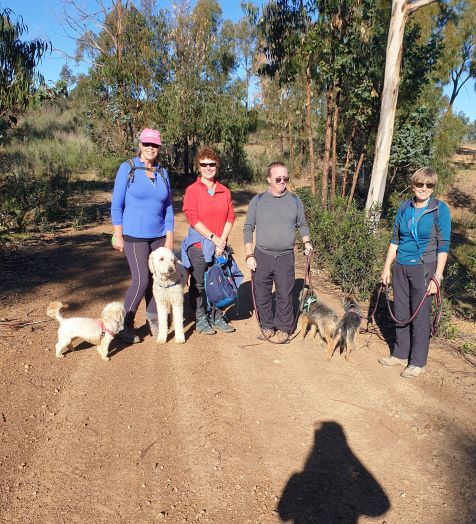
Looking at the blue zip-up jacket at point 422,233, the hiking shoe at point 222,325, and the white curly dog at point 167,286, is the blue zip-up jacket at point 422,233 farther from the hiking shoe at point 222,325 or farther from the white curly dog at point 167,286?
the white curly dog at point 167,286

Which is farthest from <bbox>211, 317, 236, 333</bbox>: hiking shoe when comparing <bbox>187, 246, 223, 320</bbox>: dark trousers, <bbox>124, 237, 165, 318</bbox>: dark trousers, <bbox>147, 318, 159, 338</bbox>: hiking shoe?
<bbox>124, 237, 165, 318</bbox>: dark trousers

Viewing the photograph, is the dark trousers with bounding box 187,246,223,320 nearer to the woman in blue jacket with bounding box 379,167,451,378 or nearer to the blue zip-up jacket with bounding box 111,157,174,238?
the blue zip-up jacket with bounding box 111,157,174,238

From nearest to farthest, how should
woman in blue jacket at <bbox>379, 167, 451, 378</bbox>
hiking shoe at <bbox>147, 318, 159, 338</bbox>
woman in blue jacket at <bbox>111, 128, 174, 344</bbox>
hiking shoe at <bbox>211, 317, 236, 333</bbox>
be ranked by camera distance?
woman in blue jacket at <bbox>379, 167, 451, 378</bbox>
woman in blue jacket at <bbox>111, 128, 174, 344</bbox>
hiking shoe at <bbox>147, 318, 159, 338</bbox>
hiking shoe at <bbox>211, 317, 236, 333</bbox>

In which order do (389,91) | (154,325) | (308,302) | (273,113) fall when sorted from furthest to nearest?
(273,113) < (389,91) < (308,302) < (154,325)

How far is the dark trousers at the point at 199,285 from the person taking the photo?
15.7ft

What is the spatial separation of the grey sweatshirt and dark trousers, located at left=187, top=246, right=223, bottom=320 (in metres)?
0.75

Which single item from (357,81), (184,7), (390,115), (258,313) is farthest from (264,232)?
(184,7)

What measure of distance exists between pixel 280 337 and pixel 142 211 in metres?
2.26

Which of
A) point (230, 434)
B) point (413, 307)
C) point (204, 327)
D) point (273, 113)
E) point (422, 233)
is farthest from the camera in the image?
point (273, 113)

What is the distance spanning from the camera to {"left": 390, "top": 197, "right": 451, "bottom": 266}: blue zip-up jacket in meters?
3.95

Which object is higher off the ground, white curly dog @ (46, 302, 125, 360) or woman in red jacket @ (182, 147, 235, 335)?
woman in red jacket @ (182, 147, 235, 335)

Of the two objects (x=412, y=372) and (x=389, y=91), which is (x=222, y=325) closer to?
(x=412, y=372)

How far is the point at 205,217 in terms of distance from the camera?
180 inches

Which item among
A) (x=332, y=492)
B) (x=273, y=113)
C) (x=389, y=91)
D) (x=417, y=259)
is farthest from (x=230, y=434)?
(x=273, y=113)
